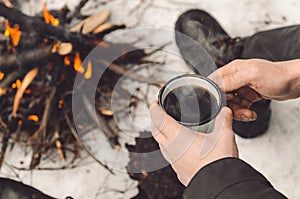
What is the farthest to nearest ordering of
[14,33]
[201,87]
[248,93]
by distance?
[14,33]
[248,93]
[201,87]

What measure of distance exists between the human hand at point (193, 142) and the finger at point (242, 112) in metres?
0.15

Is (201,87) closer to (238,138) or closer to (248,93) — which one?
(248,93)

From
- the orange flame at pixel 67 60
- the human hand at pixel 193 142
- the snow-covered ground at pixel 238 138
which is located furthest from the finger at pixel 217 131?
the orange flame at pixel 67 60

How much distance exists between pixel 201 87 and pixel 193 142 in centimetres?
14

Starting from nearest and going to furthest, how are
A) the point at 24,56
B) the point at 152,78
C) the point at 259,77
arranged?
the point at 259,77, the point at 24,56, the point at 152,78

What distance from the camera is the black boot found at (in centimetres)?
154

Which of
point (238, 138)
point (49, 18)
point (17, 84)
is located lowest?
point (238, 138)

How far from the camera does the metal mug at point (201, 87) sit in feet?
3.12

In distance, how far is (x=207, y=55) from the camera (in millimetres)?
1606

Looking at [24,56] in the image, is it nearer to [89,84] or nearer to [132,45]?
[89,84]

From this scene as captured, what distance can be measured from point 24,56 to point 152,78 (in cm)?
44

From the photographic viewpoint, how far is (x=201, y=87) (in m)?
1.01

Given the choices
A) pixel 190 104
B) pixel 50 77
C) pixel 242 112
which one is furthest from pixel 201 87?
pixel 50 77

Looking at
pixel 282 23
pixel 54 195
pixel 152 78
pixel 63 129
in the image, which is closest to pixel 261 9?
pixel 282 23
